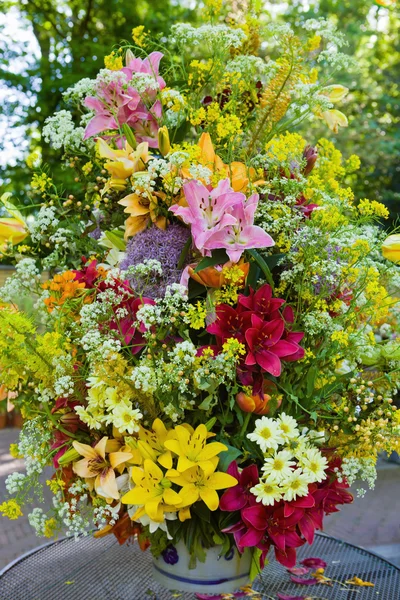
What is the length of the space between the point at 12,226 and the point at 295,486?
0.72m

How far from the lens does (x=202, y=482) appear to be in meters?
0.97

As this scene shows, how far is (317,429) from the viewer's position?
1.09m

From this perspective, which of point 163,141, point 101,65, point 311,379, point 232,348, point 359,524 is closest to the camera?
point 232,348

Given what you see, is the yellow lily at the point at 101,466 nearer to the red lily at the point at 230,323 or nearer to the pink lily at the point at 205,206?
the red lily at the point at 230,323

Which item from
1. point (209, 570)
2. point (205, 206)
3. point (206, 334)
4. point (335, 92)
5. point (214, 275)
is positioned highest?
point (335, 92)

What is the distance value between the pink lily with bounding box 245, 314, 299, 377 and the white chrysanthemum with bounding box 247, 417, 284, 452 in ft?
0.26

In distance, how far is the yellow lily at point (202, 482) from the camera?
0.95 meters

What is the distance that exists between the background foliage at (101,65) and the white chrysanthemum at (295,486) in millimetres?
6497

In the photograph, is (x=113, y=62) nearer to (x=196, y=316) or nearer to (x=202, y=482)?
(x=196, y=316)

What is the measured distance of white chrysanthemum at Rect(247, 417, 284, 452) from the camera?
0.93m

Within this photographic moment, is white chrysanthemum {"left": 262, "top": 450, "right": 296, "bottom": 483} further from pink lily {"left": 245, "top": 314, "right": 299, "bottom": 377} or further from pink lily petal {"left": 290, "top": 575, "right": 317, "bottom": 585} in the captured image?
pink lily petal {"left": 290, "top": 575, "right": 317, "bottom": 585}

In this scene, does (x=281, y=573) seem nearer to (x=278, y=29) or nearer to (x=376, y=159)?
(x=278, y=29)

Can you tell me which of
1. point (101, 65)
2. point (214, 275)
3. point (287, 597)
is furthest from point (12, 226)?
point (101, 65)

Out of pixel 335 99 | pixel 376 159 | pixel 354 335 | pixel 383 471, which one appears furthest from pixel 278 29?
pixel 376 159
